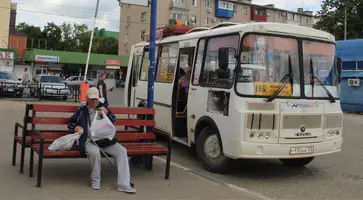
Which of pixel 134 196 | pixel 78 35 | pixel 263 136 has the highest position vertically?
pixel 78 35

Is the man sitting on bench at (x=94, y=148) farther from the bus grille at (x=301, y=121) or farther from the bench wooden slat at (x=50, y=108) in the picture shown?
the bus grille at (x=301, y=121)

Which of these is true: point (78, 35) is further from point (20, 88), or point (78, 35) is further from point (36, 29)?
point (20, 88)

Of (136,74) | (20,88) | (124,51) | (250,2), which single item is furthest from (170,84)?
(250,2)

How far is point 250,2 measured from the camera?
246 ft

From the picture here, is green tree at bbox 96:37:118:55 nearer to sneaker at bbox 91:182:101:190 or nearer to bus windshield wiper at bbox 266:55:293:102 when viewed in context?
bus windshield wiper at bbox 266:55:293:102

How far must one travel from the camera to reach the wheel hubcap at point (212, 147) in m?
7.35

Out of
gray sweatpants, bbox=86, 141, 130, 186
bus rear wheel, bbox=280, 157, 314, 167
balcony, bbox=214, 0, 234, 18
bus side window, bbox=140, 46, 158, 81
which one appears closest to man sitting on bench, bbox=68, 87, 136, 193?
gray sweatpants, bbox=86, 141, 130, 186

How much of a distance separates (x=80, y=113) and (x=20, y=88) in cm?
1848

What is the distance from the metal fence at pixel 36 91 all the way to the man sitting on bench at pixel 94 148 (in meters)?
16.6

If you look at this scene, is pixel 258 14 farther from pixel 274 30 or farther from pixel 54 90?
pixel 274 30

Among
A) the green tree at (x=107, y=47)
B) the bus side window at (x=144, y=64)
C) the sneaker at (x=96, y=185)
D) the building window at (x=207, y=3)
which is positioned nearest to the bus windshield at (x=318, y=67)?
the sneaker at (x=96, y=185)

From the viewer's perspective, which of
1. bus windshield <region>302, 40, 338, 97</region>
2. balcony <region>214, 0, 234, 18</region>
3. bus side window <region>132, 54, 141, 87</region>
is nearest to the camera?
bus windshield <region>302, 40, 338, 97</region>

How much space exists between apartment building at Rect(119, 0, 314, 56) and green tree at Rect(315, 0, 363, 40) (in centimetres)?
1905

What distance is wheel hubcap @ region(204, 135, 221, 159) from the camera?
7.35 meters
